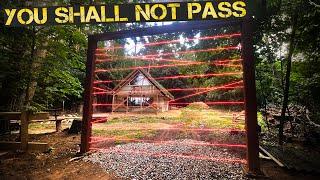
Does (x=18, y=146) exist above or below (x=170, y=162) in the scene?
above

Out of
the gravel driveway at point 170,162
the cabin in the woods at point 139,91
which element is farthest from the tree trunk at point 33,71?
the cabin in the woods at point 139,91

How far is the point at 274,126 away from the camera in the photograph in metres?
10.7

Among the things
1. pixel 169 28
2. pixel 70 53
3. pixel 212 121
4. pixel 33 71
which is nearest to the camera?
pixel 169 28

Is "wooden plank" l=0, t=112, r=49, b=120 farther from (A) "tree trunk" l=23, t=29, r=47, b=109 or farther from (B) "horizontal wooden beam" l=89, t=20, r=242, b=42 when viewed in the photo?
(B) "horizontal wooden beam" l=89, t=20, r=242, b=42

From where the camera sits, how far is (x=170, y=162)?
5332 millimetres

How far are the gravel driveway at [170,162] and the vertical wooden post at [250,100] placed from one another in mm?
323

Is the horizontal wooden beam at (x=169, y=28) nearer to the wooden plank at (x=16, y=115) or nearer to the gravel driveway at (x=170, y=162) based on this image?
the wooden plank at (x=16, y=115)

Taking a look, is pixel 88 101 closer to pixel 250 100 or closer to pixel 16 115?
pixel 16 115

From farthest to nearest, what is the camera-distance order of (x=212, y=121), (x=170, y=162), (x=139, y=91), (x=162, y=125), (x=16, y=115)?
1. (x=139, y=91)
2. (x=162, y=125)
3. (x=212, y=121)
4. (x=16, y=115)
5. (x=170, y=162)

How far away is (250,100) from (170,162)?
195 cm

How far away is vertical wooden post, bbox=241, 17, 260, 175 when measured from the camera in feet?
15.4

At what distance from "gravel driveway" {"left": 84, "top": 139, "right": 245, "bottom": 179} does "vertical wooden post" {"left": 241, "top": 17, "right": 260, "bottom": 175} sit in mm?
323

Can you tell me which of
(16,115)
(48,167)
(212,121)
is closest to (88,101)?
(48,167)

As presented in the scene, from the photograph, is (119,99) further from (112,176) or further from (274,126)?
(112,176)
